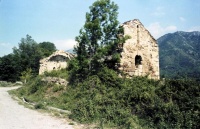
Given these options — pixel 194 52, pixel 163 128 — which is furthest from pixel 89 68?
pixel 194 52

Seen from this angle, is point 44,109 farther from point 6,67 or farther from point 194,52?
point 194,52

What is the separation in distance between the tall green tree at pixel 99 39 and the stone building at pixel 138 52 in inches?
28.9

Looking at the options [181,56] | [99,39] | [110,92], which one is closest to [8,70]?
[99,39]

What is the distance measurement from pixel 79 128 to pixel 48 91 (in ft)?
30.4

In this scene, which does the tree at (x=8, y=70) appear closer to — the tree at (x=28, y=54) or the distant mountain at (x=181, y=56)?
the tree at (x=28, y=54)

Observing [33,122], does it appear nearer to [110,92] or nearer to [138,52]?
[110,92]

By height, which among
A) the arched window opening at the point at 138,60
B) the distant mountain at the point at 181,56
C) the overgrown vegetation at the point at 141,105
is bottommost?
the overgrown vegetation at the point at 141,105

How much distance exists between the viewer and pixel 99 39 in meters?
17.1

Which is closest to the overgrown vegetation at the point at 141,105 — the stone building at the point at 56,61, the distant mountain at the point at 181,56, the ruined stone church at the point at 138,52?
the ruined stone church at the point at 138,52

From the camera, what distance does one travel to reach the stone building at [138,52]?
16.8 meters

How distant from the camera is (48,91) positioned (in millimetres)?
18188

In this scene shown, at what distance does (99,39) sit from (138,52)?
11.5 ft

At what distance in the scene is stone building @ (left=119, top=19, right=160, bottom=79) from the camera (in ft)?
55.2

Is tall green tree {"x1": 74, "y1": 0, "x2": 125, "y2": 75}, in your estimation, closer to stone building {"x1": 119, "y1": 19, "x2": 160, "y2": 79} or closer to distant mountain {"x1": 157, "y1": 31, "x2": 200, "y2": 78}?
stone building {"x1": 119, "y1": 19, "x2": 160, "y2": 79}
